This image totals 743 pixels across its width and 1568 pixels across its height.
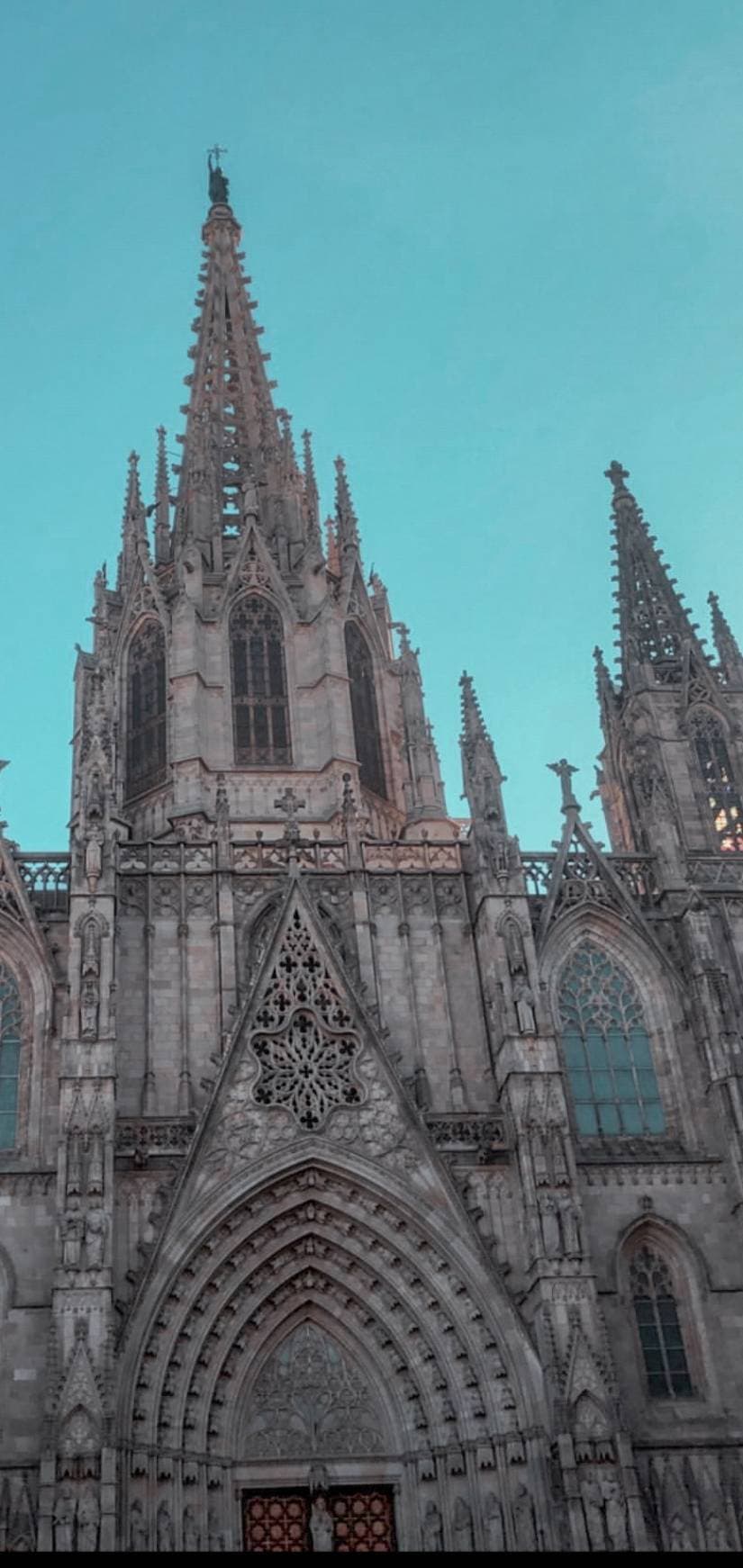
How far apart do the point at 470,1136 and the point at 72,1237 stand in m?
6.96

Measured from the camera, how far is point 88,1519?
21984 mm

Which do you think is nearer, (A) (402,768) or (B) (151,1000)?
(B) (151,1000)

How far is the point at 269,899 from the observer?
29922 mm

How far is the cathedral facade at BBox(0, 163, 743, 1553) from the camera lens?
23969mm

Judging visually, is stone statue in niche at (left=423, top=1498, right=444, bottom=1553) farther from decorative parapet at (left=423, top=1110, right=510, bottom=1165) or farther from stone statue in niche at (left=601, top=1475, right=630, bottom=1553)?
decorative parapet at (left=423, top=1110, right=510, bottom=1165)

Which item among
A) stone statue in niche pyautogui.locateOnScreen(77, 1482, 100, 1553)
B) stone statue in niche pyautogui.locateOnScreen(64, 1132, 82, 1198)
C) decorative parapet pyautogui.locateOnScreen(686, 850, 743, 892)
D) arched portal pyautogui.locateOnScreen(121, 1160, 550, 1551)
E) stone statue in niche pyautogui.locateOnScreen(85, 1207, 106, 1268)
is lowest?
stone statue in niche pyautogui.locateOnScreen(77, 1482, 100, 1553)

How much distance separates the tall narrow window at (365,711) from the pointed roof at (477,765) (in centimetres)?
449

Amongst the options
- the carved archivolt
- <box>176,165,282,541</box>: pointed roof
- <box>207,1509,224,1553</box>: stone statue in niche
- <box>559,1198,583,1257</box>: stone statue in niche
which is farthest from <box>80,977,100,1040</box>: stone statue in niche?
<box>176,165,282,541</box>: pointed roof

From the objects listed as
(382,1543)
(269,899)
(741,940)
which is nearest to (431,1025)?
(269,899)

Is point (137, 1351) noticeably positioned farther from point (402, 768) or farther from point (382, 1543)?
point (402, 768)

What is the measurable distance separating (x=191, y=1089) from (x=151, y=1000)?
6.19 ft

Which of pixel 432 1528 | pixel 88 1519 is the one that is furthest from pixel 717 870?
pixel 88 1519

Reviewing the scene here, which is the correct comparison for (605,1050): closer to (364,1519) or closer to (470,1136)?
(470,1136)

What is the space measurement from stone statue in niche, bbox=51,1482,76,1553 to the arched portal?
1.31 metres
